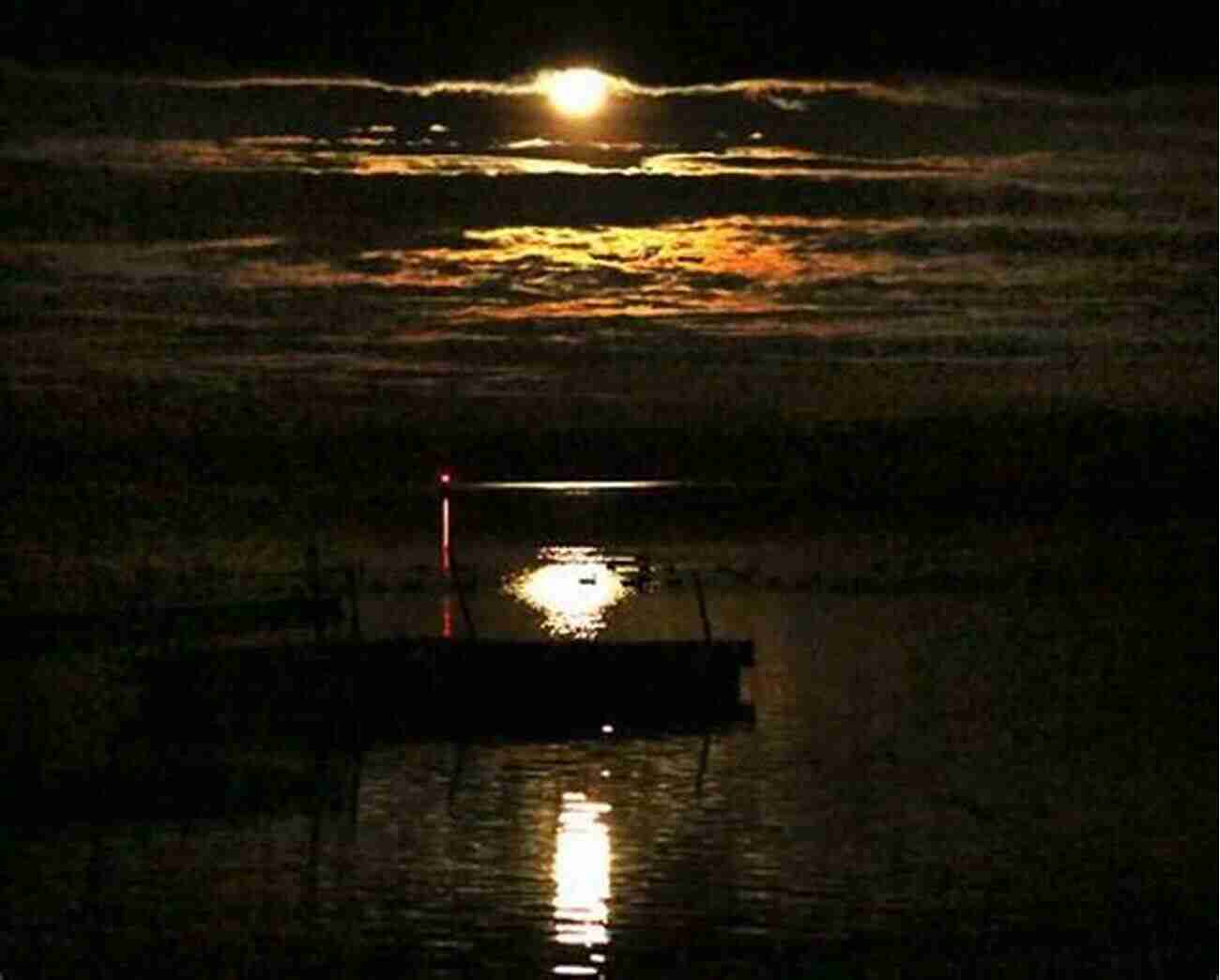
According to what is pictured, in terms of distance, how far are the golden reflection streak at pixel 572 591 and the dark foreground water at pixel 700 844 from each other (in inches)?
452

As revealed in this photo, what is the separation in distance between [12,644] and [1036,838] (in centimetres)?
1768

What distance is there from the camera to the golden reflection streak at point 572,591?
2596 inches

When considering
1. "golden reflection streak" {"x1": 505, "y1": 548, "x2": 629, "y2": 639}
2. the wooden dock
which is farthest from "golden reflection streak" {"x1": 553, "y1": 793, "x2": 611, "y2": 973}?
"golden reflection streak" {"x1": 505, "y1": 548, "x2": 629, "y2": 639}

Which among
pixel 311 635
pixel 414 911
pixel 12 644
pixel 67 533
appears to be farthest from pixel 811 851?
pixel 67 533

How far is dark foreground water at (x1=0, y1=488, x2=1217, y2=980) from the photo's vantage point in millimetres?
24000

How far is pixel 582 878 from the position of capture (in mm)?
27344

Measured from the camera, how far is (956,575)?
94125 millimetres

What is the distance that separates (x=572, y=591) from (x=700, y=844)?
52.9 m

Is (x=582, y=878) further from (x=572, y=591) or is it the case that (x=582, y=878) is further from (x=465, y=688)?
(x=572, y=591)

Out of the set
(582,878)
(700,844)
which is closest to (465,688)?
(700,844)

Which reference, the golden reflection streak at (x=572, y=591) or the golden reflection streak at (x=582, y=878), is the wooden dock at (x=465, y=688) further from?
the golden reflection streak at (x=572, y=591)

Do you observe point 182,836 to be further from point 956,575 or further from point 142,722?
point 956,575

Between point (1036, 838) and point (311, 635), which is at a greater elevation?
point (311, 635)

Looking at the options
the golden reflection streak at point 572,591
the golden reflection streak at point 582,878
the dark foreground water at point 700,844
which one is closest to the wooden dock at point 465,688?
the dark foreground water at point 700,844
